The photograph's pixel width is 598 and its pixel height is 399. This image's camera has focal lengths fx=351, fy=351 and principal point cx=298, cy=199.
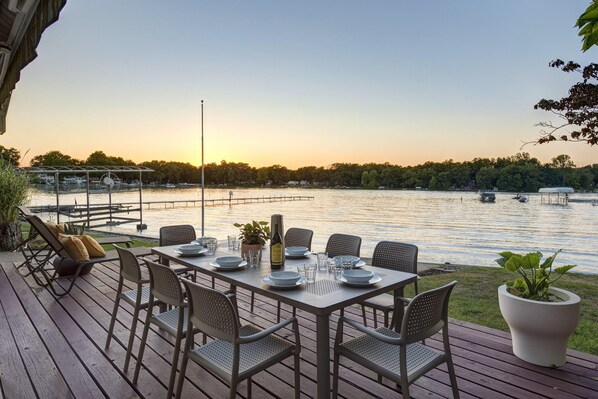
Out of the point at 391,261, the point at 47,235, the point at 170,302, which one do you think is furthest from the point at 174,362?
the point at 47,235

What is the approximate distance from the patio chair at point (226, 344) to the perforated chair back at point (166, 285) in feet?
0.69

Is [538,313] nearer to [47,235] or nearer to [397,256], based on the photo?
[397,256]

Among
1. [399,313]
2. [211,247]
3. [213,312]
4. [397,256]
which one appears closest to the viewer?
[213,312]

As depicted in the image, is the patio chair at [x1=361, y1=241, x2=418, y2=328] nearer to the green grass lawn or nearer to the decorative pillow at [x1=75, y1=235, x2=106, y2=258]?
the green grass lawn

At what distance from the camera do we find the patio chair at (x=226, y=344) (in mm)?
1579

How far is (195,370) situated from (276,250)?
3.28ft

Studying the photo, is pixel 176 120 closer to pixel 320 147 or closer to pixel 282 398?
pixel 282 398

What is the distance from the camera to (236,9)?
379 inches

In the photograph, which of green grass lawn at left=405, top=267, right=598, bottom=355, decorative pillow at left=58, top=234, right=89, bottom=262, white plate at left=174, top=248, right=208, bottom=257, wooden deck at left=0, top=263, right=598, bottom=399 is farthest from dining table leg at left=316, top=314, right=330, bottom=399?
decorative pillow at left=58, top=234, right=89, bottom=262

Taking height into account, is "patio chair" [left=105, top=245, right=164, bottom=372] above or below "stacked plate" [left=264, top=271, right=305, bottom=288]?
below

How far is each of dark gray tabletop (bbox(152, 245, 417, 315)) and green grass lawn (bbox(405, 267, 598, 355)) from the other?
6.49 feet

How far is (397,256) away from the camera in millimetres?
2766

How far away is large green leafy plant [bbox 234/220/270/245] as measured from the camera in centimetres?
263

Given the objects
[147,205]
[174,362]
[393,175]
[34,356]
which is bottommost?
[147,205]
